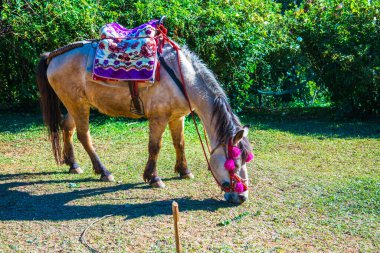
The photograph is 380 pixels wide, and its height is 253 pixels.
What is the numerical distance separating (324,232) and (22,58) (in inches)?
290

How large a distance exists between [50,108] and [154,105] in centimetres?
159

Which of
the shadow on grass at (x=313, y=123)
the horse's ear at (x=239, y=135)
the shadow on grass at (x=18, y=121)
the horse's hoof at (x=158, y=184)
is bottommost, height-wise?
the shadow on grass at (x=313, y=123)

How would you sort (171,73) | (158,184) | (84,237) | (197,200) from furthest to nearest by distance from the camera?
1. (158,184)
2. (171,73)
3. (197,200)
4. (84,237)

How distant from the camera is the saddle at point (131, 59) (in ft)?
18.8

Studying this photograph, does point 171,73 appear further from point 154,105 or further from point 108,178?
point 108,178

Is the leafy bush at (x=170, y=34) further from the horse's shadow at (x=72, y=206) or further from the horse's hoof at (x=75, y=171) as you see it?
the horse's shadow at (x=72, y=206)

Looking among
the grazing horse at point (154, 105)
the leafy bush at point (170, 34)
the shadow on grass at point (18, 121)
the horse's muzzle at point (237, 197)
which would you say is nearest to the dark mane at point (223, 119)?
the grazing horse at point (154, 105)

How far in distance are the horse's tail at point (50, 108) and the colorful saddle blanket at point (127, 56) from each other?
3.09ft

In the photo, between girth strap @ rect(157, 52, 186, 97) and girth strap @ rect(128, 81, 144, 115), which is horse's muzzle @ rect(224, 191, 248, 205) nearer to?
girth strap @ rect(157, 52, 186, 97)

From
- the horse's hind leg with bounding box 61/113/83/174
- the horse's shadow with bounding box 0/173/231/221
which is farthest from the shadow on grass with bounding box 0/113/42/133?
the horse's shadow with bounding box 0/173/231/221

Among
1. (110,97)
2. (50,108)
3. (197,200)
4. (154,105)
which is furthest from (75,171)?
(197,200)

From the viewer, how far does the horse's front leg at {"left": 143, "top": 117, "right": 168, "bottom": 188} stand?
586 cm

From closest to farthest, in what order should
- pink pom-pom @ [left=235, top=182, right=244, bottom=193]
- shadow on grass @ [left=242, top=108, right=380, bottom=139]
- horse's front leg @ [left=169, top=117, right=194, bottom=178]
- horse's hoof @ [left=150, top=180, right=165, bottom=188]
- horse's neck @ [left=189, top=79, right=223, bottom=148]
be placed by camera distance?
pink pom-pom @ [left=235, top=182, right=244, bottom=193] → horse's neck @ [left=189, top=79, right=223, bottom=148] → horse's hoof @ [left=150, top=180, right=165, bottom=188] → horse's front leg @ [left=169, top=117, right=194, bottom=178] → shadow on grass @ [left=242, top=108, right=380, bottom=139]

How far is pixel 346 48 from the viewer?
379 inches
